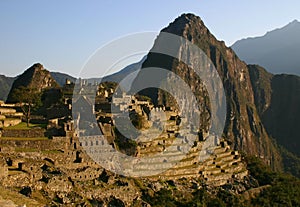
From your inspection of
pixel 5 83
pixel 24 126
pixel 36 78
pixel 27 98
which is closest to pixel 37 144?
pixel 24 126

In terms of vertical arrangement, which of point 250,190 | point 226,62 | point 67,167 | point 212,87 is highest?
point 226,62

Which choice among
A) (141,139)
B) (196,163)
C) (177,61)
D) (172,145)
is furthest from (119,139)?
(177,61)

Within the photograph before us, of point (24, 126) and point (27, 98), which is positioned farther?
point (27, 98)

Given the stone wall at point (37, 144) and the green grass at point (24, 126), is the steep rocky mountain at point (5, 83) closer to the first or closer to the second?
the green grass at point (24, 126)

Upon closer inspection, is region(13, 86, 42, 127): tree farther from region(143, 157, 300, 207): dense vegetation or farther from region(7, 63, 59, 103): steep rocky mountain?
region(7, 63, 59, 103): steep rocky mountain

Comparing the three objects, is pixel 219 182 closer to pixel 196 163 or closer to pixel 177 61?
pixel 196 163

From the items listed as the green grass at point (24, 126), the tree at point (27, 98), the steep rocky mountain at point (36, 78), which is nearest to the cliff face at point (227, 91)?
the steep rocky mountain at point (36, 78)

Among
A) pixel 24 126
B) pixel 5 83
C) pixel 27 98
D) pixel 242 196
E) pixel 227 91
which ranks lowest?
pixel 242 196

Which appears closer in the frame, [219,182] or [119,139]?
[119,139]

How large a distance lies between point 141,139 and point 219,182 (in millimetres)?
8142

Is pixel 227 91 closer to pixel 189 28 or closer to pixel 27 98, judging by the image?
pixel 189 28

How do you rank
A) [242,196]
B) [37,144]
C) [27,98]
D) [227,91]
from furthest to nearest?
1. [227,91]
2. [27,98]
3. [242,196]
4. [37,144]

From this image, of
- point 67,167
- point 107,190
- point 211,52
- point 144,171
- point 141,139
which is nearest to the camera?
point 107,190

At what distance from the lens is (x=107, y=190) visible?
23.1 meters
